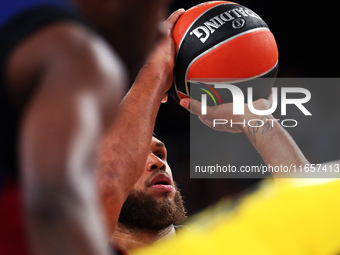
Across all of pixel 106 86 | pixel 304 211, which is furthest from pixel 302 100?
pixel 106 86

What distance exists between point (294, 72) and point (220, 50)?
328 cm

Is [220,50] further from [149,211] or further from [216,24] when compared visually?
[149,211]

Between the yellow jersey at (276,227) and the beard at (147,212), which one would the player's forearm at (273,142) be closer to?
the beard at (147,212)

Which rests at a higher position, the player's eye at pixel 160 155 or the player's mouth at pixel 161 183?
the player's eye at pixel 160 155

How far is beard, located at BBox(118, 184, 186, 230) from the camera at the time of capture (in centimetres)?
232

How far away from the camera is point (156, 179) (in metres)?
2.39

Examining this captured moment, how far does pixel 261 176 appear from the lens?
186 inches

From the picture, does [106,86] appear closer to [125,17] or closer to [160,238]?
[125,17]

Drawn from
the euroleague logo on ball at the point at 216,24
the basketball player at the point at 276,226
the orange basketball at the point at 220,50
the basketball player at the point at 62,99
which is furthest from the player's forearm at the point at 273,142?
the basketball player at the point at 62,99

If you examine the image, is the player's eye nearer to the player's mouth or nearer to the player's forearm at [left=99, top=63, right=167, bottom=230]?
the player's mouth

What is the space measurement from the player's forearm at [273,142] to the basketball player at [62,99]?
1.46m

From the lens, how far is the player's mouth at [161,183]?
7.84 feet

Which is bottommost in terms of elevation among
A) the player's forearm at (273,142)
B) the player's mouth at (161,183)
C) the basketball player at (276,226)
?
the player's mouth at (161,183)

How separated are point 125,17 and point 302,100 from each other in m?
5.00
